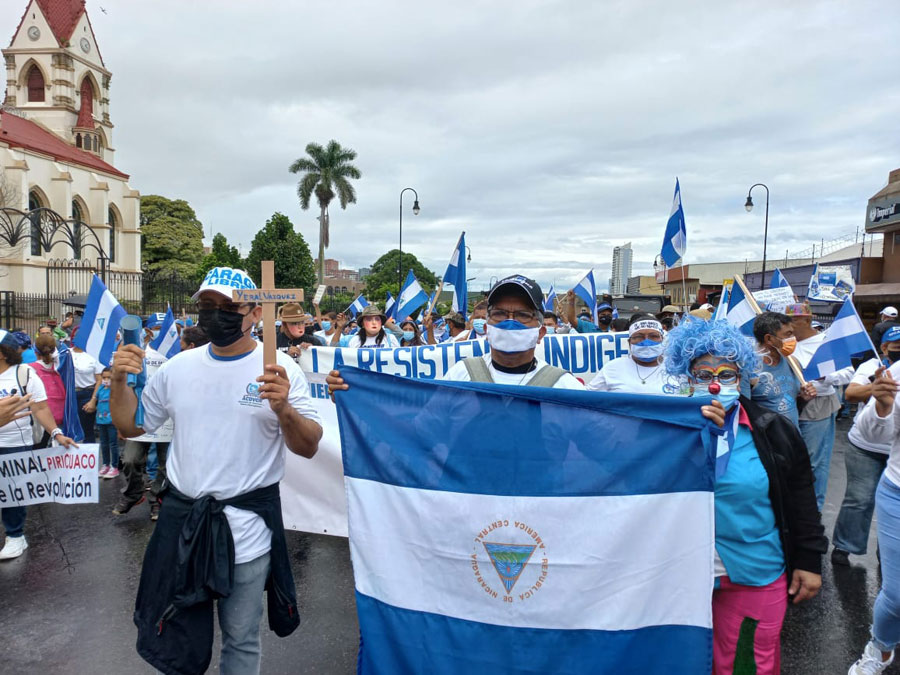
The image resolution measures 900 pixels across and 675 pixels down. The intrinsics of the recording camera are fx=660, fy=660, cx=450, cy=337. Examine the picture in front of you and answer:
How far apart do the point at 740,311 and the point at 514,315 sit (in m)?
4.49

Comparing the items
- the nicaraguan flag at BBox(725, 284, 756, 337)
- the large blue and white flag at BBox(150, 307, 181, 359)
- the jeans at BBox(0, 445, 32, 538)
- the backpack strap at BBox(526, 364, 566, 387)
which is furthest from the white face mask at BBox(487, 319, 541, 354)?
the large blue and white flag at BBox(150, 307, 181, 359)

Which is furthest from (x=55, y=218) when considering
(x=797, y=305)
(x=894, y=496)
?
(x=894, y=496)

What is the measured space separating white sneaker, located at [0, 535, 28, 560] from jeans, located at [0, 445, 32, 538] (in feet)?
0.15

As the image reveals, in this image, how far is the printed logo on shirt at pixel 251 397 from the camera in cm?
282

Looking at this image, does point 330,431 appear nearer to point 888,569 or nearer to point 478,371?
point 478,371

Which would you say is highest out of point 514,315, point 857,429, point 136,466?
point 514,315

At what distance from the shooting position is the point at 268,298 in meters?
2.63

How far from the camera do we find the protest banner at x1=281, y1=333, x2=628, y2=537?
5379 mm

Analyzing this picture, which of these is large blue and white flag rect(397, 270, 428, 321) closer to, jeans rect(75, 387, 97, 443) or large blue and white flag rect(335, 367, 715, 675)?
jeans rect(75, 387, 97, 443)

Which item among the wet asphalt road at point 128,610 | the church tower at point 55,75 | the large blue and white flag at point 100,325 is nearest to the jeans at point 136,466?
the wet asphalt road at point 128,610

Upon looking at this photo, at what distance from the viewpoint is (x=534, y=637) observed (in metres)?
2.46

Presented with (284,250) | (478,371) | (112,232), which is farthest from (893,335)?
(112,232)

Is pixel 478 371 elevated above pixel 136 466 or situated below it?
above

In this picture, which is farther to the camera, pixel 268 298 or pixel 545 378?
pixel 545 378
